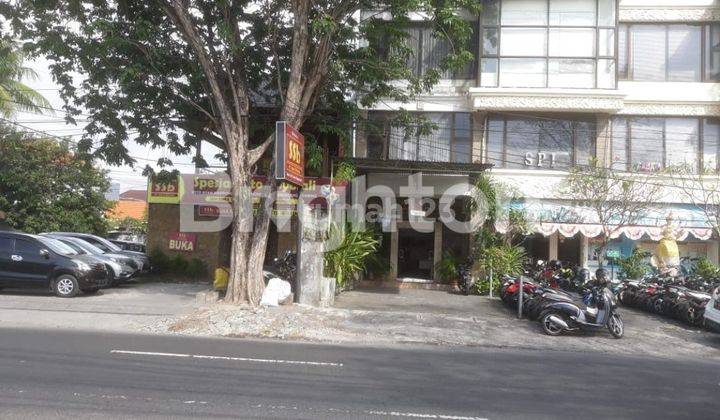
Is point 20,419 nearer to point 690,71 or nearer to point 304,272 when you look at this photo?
point 304,272

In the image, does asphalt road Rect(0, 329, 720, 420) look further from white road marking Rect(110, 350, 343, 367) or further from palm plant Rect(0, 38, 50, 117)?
palm plant Rect(0, 38, 50, 117)

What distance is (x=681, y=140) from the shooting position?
19.4 meters

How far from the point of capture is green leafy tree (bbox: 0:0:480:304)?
13641 millimetres

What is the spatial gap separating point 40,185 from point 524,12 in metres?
21.5

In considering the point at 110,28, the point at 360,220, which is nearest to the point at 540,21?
the point at 360,220

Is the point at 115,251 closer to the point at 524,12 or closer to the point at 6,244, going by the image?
the point at 6,244

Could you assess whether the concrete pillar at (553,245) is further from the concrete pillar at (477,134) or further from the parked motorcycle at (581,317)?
the parked motorcycle at (581,317)

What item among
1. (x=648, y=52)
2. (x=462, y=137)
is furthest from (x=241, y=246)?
(x=648, y=52)

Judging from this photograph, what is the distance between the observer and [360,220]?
696 inches

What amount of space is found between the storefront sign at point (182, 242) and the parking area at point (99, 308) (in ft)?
10.9

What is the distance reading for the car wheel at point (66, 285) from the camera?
1476 centimetres

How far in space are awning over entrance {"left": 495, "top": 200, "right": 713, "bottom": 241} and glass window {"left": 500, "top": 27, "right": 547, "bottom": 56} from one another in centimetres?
500

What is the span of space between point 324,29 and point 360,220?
255 inches

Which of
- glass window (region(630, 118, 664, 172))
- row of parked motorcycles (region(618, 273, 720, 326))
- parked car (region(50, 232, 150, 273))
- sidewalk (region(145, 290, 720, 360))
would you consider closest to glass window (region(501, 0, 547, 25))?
glass window (region(630, 118, 664, 172))
